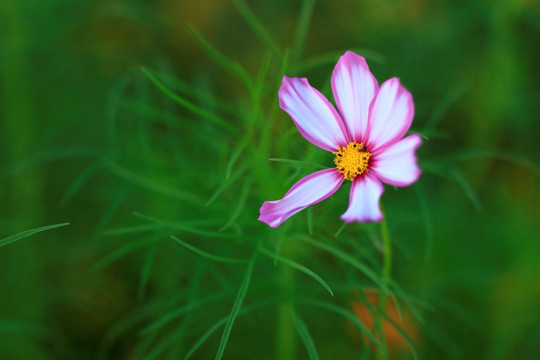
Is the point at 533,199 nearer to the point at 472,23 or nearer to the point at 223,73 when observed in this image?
the point at 472,23

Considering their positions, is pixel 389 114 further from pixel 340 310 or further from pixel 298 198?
Answer: pixel 340 310

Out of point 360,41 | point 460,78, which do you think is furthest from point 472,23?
point 360,41

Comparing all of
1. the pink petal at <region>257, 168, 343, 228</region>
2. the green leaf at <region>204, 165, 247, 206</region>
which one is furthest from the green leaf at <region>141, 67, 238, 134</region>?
the pink petal at <region>257, 168, 343, 228</region>

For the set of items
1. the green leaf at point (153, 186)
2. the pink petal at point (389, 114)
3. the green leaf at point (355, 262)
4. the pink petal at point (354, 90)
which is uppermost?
the green leaf at point (153, 186)

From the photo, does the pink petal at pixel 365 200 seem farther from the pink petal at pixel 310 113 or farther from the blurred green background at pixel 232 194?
the blurred green background at pixel 232 194

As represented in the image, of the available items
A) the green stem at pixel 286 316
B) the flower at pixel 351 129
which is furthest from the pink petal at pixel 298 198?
the green stem at pixel 286 316

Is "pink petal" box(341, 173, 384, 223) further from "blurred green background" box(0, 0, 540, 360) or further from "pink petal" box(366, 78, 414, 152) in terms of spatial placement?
"blurred green background" box(0, 0, 540, 360)

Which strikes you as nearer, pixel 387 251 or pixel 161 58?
pixel 387 251
